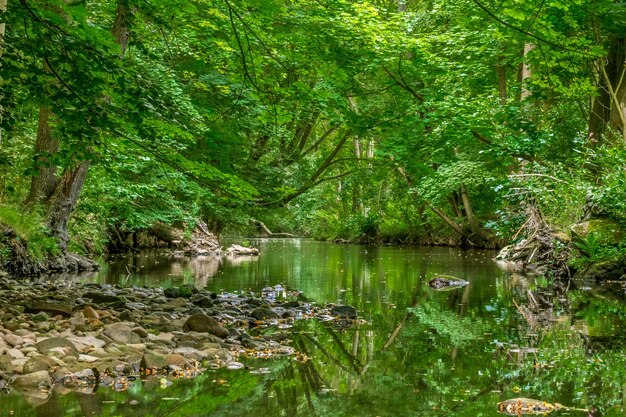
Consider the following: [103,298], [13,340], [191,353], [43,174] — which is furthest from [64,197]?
[191,353]

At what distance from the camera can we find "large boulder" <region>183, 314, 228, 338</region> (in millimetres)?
6129

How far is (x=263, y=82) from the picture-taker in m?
8.34

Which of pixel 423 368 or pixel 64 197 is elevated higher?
pixel 64 197

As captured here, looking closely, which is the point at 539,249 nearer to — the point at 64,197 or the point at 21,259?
the point at 64,197

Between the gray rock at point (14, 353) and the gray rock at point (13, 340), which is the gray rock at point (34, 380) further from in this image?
the gray rock at point (13, 340)

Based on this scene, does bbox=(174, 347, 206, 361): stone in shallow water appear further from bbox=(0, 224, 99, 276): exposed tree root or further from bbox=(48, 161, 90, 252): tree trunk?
bbox=(48, 161, 90, 252): tree trunk

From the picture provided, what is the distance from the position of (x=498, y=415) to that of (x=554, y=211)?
10.8m

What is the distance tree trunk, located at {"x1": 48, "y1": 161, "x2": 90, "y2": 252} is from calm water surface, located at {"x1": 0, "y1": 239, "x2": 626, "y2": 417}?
5.88 metres

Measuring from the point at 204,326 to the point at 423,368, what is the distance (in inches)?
86.6

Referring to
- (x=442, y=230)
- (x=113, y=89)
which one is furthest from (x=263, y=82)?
(x=442, y=230)

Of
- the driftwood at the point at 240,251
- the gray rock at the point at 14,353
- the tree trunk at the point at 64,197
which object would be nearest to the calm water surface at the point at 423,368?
the gray rock at the point at 14,353

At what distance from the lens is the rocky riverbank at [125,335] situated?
14.9 feet

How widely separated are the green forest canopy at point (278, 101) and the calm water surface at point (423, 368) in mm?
2323

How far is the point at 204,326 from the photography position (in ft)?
20.3
